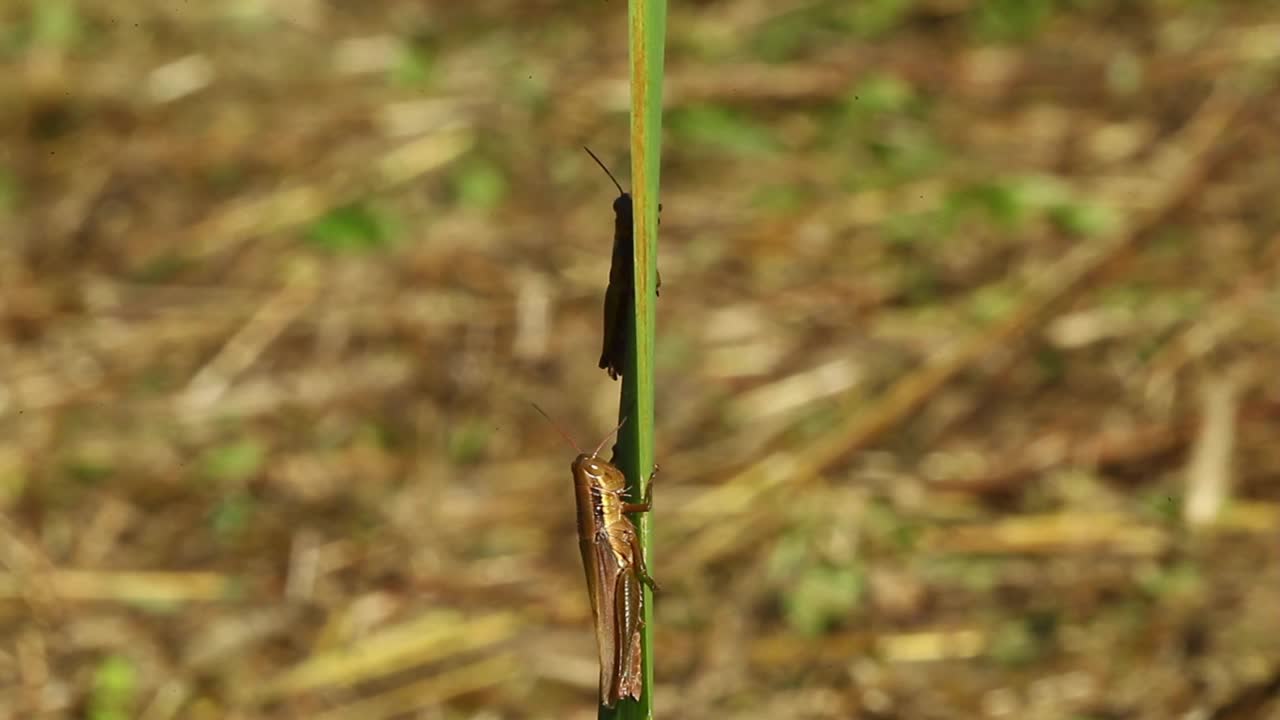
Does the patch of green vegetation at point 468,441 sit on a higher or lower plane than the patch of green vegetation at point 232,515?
higher

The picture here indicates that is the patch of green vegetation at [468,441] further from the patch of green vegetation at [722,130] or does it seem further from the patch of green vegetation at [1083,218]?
the patch of green vegetation at [1083,218]

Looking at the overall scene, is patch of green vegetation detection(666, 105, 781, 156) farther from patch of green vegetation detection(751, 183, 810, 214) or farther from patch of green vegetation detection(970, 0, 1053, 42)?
patch of green vegetation detection(970, 0, 1053, 42)

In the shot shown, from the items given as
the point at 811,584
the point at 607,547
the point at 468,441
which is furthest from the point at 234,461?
the point at 607,547

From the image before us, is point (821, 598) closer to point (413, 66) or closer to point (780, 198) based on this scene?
point (780, 198)

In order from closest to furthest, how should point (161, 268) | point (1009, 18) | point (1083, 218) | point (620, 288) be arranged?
1. point (620, 288)
2. point (1083, 218)
3. point (161, 268)
4. point (1009, 18)

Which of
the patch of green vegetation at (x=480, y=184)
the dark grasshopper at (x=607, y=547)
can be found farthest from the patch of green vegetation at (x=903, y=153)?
the dark grasshopper at (x=607, y=547)

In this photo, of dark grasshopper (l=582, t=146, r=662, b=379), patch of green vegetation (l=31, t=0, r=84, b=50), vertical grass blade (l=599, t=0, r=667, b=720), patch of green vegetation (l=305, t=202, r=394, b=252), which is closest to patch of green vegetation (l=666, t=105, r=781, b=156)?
patch of green vegetation (l=305, t=202, r=394, b=252)

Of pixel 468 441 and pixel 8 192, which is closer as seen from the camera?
pixel 468 441
